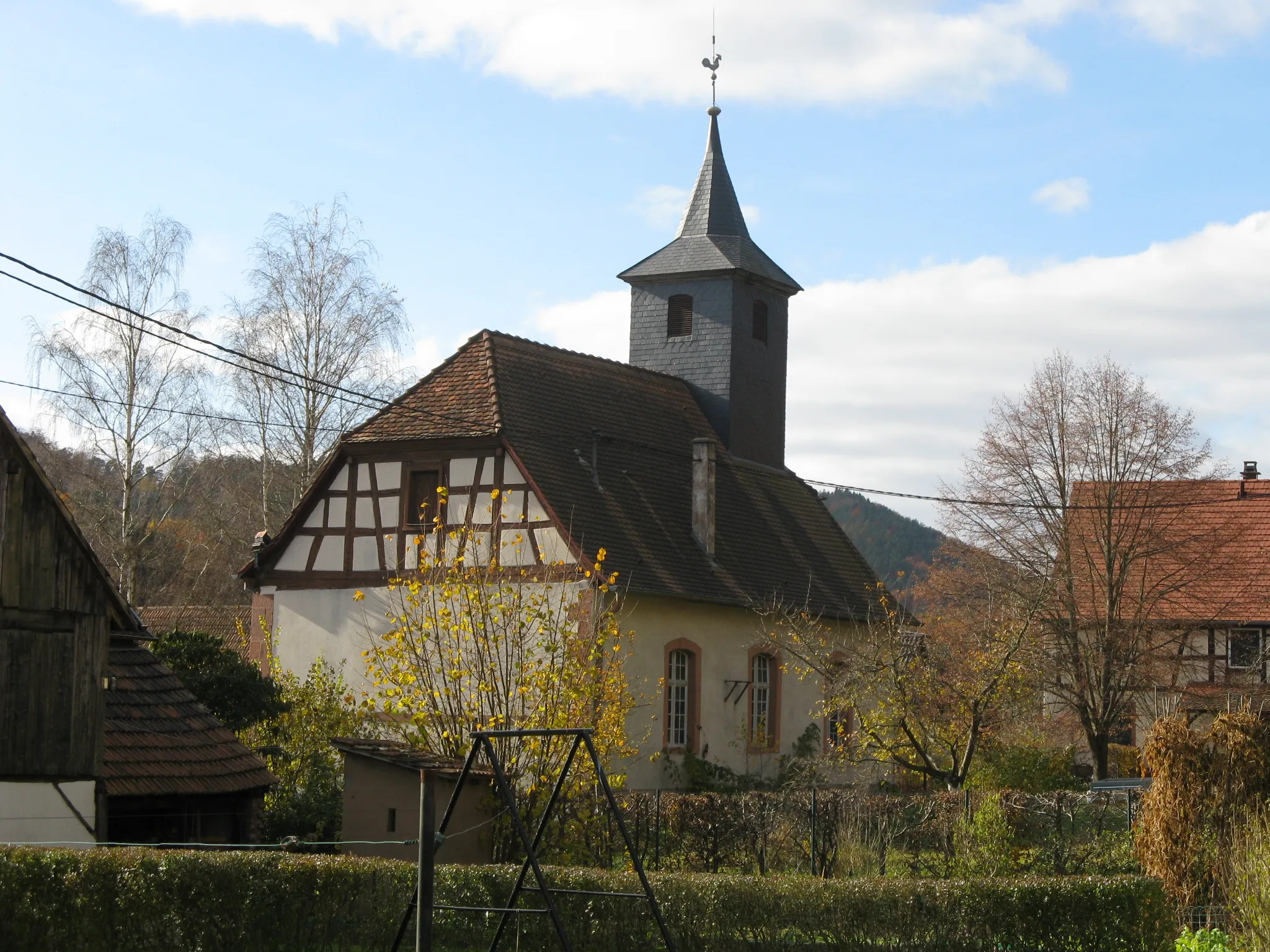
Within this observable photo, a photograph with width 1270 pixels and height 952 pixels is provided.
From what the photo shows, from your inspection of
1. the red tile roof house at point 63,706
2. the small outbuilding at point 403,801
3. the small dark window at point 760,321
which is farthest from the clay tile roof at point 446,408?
the red tile roof house at point 63,706

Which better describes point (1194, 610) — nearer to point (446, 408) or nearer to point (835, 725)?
point (835, 725)

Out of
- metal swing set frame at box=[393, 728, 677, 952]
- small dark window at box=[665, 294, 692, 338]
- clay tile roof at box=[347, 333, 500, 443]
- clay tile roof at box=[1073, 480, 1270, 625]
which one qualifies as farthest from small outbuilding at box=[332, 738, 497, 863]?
clay tile roof at box=[1073, 480, 1270, 625]

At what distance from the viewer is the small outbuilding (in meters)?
17.0

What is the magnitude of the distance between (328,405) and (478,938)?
86.3 feet

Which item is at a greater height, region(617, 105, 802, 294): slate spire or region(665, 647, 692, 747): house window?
region(617, 105, 802, 294): slate spire

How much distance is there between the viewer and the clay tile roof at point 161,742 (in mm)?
17234

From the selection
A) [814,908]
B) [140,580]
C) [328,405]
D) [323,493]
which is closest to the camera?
[814,908]

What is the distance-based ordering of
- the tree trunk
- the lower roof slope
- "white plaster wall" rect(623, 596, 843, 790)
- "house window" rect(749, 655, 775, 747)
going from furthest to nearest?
the tree trunk, "house window" rect(749, 655, 775, 747), the lower roof slope, "white plaster wall" rect(623, 596, 843, 790)

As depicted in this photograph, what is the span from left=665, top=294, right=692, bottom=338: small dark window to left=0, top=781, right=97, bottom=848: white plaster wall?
67.5 feet

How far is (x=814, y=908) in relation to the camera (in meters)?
12.7

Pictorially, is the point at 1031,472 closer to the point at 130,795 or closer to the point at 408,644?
the point at 408,644

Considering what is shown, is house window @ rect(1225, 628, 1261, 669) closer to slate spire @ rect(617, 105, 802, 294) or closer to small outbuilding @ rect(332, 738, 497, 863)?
slate spire @ rect(617, 105, 802, 294)

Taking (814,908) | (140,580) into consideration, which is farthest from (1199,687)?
(140,580)

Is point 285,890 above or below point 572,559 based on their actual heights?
below
